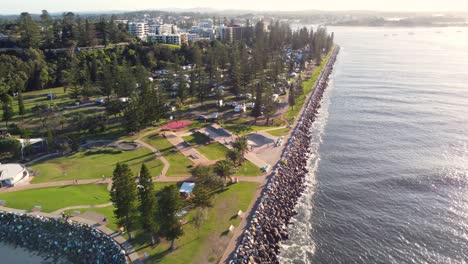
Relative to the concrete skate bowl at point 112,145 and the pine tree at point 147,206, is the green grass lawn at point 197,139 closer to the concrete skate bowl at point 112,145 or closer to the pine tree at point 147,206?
the concrete skate bowl at point 112,145

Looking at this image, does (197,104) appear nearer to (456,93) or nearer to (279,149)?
(279,149)

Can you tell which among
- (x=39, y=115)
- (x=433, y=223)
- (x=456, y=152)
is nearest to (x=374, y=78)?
(x=456, y=152)

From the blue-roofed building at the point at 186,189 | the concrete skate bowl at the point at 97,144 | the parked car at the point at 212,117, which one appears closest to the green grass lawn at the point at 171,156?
the blue-roofed building at the point at 186,189

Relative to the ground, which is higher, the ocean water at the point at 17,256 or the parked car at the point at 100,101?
the parked car at the point at 100,101

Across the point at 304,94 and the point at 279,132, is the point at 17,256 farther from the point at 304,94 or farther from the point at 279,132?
the point at 304,94

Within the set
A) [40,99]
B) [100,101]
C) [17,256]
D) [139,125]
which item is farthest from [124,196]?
[40,99]
